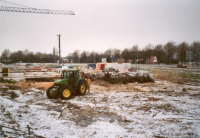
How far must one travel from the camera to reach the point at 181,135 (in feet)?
13.1

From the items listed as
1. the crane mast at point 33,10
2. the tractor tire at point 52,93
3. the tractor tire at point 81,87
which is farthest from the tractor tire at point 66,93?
the crane mast at point 33,10

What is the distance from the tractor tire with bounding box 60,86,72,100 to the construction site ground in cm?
26

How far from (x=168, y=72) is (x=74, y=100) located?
773 cm

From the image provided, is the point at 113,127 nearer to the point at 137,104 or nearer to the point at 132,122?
the point at 132,122

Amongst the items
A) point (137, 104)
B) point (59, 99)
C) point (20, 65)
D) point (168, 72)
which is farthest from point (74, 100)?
point (168, 72)

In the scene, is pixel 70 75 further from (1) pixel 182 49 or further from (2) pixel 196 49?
(2) pixel 196 49

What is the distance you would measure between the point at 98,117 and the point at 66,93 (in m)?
2.64

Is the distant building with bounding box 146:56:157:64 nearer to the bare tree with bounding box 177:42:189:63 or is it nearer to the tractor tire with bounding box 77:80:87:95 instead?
the bare tree with bounding box 177:42:189:63

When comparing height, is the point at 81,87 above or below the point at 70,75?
below

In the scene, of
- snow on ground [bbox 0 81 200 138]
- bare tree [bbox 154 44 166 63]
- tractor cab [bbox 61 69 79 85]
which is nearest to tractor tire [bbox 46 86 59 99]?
snow on ground [bbox 0 81 200 138]

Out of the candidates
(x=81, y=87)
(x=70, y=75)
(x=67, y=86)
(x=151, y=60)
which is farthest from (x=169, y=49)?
(x=67, y=86)

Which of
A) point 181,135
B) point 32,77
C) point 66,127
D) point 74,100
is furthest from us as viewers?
point 32,77

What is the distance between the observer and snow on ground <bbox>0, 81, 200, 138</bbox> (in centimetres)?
413

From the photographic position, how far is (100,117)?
529cm
